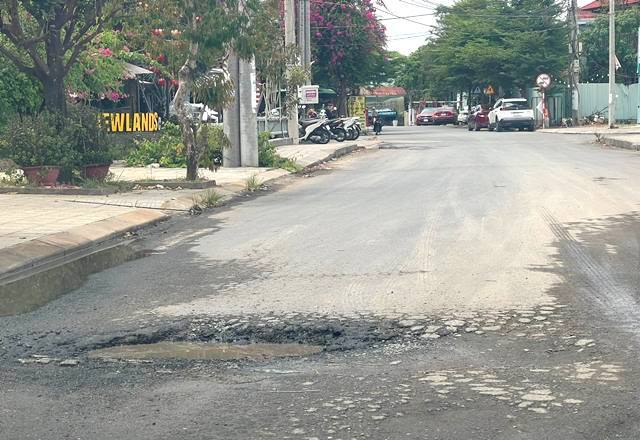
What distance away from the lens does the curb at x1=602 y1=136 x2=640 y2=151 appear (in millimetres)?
30100

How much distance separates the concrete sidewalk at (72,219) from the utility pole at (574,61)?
3513cm

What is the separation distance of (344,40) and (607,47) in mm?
21069

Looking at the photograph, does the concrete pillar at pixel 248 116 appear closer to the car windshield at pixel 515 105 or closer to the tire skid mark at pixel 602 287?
the tire skid mark at pixel 602 287

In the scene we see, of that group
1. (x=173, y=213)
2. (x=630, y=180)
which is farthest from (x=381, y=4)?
(x=173, y=213)

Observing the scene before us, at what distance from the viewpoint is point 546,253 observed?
10234mm

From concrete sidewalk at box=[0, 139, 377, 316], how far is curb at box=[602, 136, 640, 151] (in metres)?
14.0

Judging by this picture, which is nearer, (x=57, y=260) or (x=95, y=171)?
(x=57, y=260)

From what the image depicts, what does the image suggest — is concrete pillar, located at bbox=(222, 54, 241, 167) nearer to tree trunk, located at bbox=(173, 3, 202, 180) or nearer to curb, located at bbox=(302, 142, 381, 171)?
curb, located at bbox=(302, 142, 381, 171)

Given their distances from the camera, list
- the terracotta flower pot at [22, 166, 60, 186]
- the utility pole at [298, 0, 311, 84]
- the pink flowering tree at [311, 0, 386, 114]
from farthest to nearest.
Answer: the pink flowering tree at [311, 0, 386, 114]
the utility pole at [298, 0, 311, 84]
the terracotta flower pot at [22, 166, 60, 186]

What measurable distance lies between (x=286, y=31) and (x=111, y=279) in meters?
26.3

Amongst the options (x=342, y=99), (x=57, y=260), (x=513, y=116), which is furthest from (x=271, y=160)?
(x=342, y=99)

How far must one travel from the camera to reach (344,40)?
52.8 metres

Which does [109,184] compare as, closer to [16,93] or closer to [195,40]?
[195,40]

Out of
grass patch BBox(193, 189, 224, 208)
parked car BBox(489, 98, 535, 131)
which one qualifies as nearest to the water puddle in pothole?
grass patch BBox(193, 189, 224, 208)
